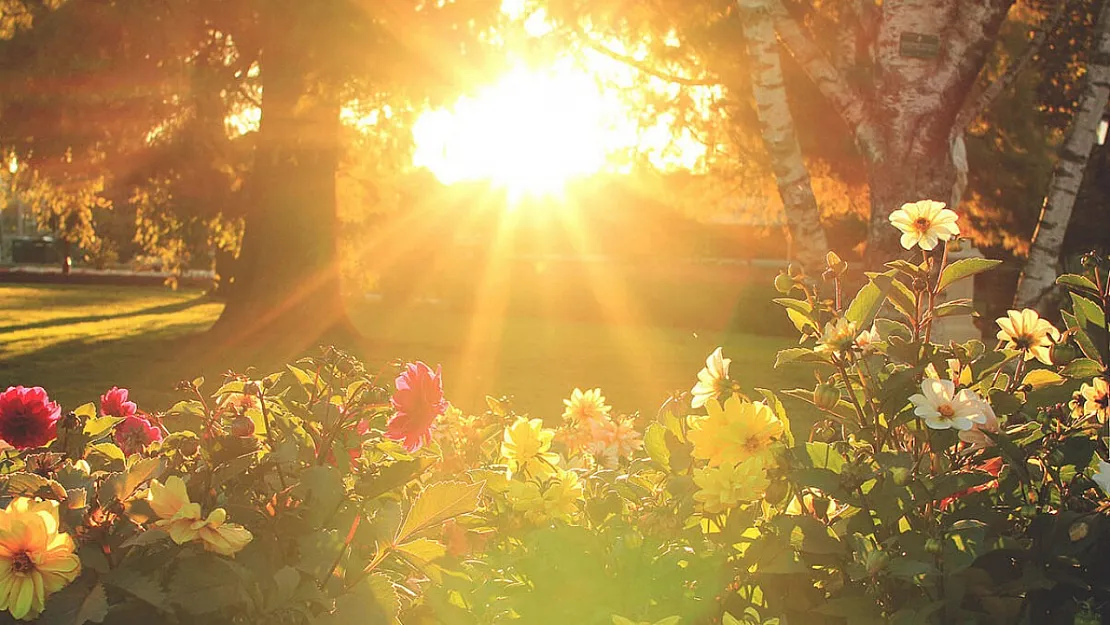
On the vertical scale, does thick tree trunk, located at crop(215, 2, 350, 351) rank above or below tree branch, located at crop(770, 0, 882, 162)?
below

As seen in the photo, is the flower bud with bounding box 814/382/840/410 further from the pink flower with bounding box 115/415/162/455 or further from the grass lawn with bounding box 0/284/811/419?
the grass lawn with bounding box 0/284/811/419

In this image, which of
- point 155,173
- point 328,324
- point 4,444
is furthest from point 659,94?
point 4,444

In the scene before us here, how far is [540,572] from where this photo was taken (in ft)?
6.42

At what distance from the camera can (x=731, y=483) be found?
1.96 meters

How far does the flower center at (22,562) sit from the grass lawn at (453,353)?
4.58m

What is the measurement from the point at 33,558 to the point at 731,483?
121cm

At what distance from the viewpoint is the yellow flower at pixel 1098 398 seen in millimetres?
2131

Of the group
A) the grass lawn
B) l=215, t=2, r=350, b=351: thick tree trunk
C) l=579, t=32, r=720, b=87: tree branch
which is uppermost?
l=579, t=32, r=720, b=87: tree branch

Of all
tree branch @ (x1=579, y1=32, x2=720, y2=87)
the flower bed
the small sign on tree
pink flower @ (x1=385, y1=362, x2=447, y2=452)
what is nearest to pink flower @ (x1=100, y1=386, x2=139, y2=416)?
the flower bed

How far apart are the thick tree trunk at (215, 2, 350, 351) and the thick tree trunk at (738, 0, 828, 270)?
8.32 metres

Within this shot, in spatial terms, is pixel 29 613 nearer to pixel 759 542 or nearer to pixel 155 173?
pixel 759 542

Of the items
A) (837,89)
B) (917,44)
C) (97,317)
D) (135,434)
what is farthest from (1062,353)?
(97,317)

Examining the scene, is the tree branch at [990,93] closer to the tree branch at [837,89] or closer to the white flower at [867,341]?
the tree branch at [837,89]

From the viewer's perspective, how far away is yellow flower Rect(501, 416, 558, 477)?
100.0 inches
